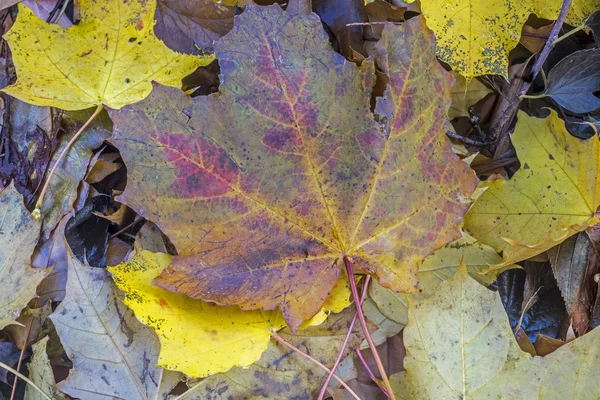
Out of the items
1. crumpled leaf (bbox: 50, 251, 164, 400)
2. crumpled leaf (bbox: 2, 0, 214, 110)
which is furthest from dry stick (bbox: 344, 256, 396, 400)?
crumpled leaf (bbox: 2, 0, 214, 110)

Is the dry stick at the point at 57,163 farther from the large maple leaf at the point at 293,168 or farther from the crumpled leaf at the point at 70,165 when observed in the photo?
the large maple leaf at the point at 293,168

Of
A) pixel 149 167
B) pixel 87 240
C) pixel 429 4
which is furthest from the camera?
pixel 87 240

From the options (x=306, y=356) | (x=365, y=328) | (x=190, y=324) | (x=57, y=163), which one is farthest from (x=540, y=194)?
(x=57, y=163)

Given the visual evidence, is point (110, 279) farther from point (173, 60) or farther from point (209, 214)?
point (173, 60)

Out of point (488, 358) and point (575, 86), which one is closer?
point (488, 358)

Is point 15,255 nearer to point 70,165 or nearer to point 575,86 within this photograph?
point 70,165

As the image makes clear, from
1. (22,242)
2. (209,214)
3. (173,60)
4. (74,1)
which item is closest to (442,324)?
(209,214)
